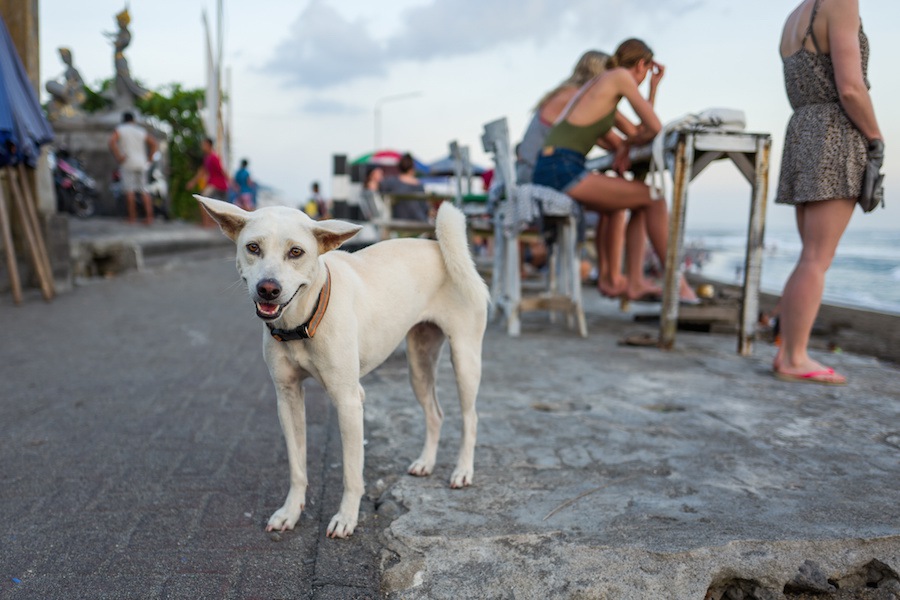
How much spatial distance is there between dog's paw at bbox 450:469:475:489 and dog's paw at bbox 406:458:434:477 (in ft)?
0.44

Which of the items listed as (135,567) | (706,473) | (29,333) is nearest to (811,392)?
(706,473)

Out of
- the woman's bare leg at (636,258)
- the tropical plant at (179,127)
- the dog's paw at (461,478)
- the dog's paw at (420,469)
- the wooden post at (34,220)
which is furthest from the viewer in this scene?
the tropical plant at (179,127)

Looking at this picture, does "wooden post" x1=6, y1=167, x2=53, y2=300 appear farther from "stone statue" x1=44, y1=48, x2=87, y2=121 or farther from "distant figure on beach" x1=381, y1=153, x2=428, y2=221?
"stone statue" x1=44, y1=48, x2=87, y2=121

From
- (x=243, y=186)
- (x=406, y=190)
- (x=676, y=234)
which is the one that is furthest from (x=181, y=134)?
(x=676, y=234)

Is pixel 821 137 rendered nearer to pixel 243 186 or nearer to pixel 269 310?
pixel 269 310

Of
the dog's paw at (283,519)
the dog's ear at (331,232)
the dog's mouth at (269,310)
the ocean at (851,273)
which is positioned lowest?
Answer: the ocean at (851,273)

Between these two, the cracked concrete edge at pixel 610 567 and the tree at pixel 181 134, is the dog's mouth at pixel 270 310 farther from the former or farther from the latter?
the tree at pixel 181 134

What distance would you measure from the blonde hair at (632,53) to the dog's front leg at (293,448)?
441cm

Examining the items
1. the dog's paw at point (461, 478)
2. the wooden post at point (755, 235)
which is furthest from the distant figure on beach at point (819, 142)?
the dog's paw at point (461, 478)

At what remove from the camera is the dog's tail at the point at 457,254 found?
2.67m

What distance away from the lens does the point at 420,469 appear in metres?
2.79

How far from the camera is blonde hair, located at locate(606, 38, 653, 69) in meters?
5.53

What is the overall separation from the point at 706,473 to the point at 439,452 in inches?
45.4

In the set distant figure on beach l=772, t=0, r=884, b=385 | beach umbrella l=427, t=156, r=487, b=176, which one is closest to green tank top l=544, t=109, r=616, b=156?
distant figure on beach l=772, t=0, r=884, b=385
